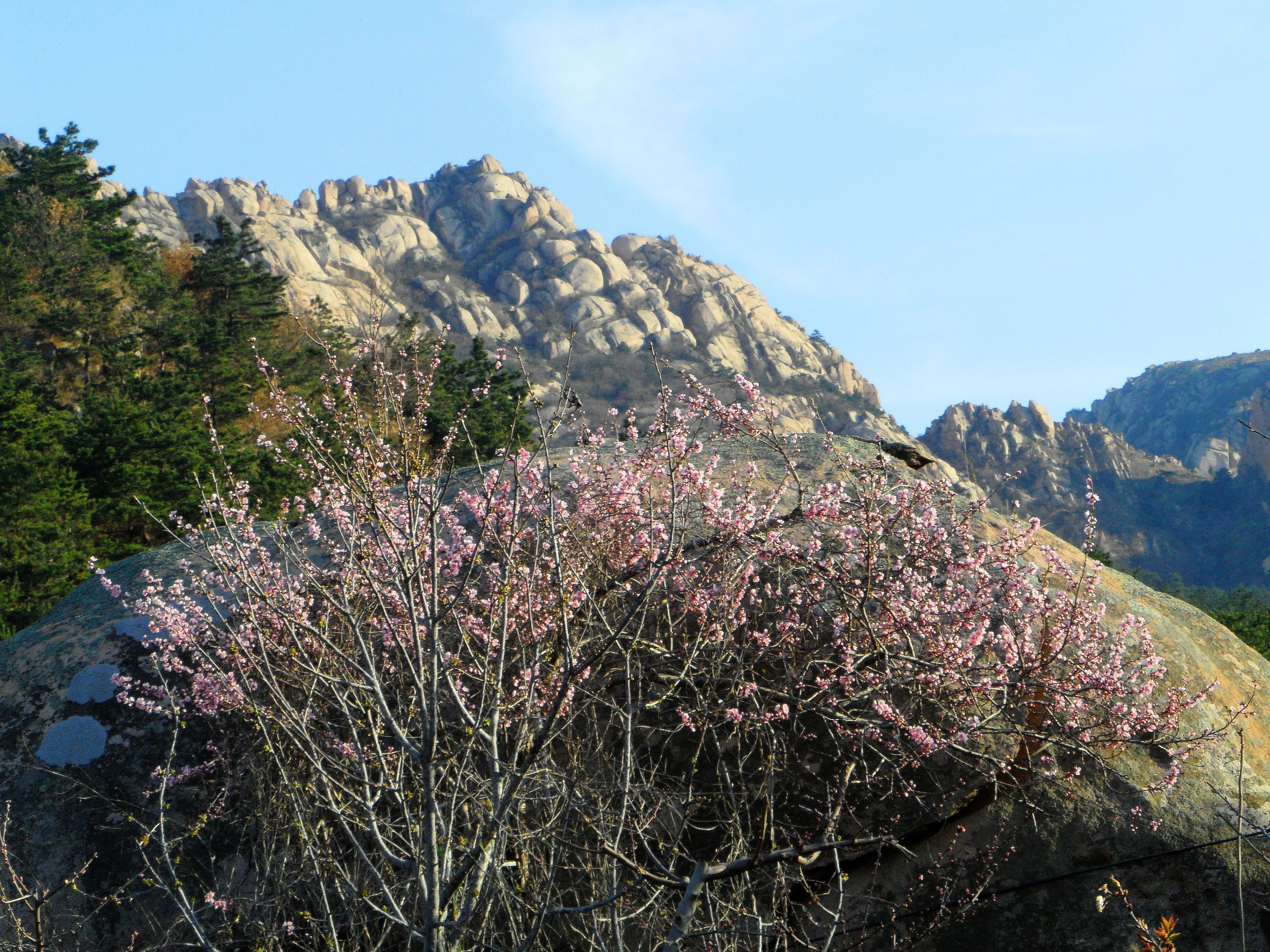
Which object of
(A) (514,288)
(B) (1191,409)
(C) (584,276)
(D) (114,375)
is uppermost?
→ (C) (584,276)

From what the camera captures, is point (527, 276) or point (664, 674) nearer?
point (664, 674)

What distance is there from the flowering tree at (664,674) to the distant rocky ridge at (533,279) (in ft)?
211

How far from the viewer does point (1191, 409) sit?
110 metres

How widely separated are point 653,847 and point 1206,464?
112 m

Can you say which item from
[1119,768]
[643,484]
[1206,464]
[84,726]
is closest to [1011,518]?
[1119,768]

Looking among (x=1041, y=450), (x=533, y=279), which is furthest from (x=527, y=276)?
(x=1041, y=450)

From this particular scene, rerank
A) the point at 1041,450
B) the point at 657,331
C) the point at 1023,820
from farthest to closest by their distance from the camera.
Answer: the point at 657,331, the point at 1041,450, the point at 1023,820

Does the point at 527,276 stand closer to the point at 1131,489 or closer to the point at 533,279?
the point at 533,279

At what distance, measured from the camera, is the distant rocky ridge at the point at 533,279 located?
80625 mm

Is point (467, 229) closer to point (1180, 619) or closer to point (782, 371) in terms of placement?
point (782, 371)

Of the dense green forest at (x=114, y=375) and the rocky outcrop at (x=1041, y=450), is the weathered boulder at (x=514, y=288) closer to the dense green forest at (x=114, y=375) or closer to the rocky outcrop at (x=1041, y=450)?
the rocky outcrop at (x=1041, y=450)

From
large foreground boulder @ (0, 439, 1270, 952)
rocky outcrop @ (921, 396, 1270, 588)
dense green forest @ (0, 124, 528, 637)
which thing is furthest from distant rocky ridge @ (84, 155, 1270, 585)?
large foreground boulder @ (0, 439, 1270, 952)

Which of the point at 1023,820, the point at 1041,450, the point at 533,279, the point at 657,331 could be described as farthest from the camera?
the point at 533,279

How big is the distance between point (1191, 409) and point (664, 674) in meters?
126
